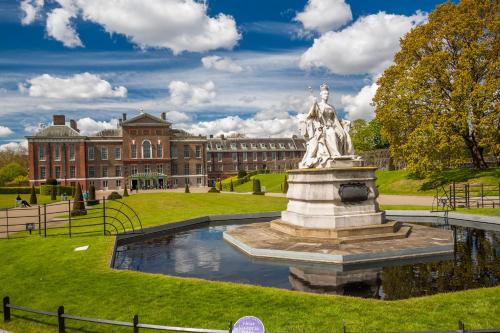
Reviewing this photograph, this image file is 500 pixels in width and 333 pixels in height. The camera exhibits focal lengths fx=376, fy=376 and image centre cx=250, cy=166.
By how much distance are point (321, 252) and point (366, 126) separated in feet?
255

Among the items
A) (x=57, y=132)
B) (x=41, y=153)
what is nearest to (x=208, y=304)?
(x=41, y=153)

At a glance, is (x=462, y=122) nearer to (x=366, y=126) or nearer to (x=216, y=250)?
(x=216, y=250)

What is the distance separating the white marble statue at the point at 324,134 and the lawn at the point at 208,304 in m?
6.88

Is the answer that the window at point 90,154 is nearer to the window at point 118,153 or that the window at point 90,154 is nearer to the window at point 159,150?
the window at point 118,153

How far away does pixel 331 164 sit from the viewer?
13.2 metres

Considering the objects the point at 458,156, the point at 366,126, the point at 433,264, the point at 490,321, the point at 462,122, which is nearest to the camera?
the point at 490,321

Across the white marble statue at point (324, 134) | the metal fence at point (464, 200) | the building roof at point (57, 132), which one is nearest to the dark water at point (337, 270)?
the white marble statue at point (324, 134)

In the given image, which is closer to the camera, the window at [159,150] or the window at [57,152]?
the window at [57,152]

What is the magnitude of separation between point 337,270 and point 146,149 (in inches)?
2651

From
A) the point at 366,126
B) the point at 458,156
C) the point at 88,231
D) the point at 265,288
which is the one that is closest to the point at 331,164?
the point at 265,288

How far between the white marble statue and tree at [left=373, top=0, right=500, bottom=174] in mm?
20922

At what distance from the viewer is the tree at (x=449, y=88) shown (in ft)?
102

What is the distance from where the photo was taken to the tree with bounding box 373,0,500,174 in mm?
31047

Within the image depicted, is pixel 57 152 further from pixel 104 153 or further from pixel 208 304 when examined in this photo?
pixel 208 304
